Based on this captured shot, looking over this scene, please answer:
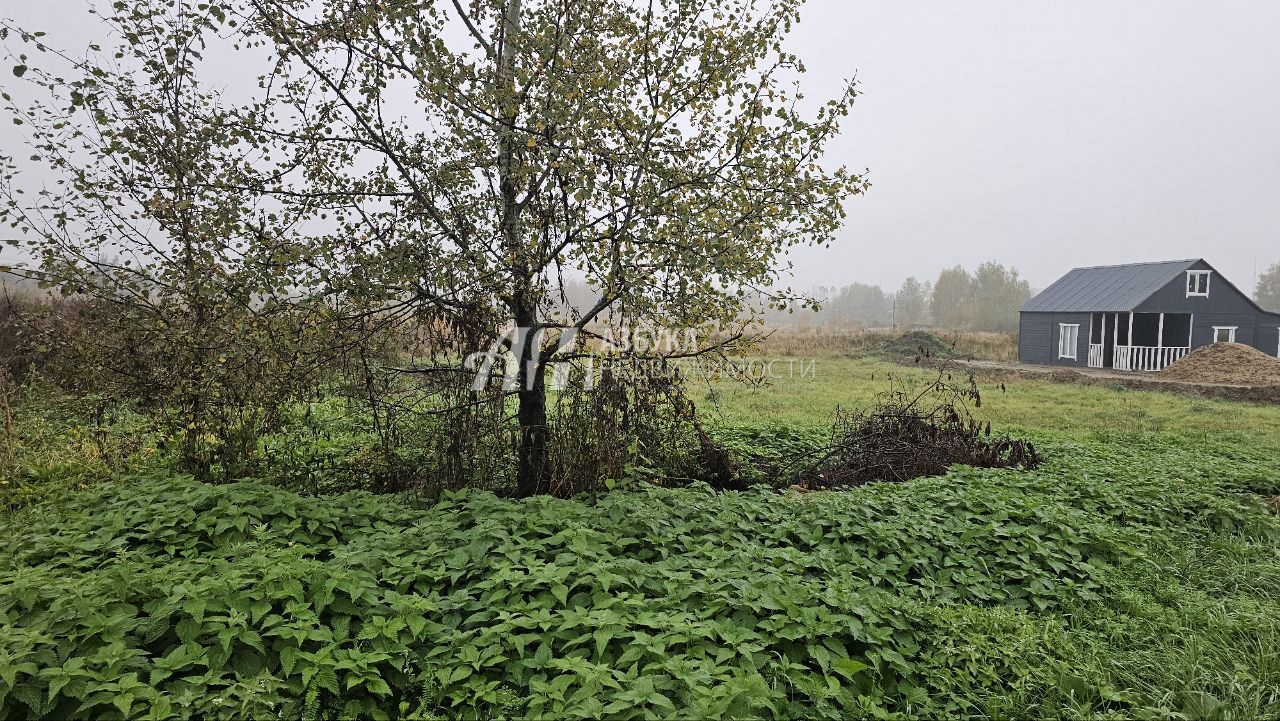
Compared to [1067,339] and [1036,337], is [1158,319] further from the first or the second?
[1036,337]

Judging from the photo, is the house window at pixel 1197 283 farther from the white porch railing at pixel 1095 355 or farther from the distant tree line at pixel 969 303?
the distant tree line at pixel 969 303

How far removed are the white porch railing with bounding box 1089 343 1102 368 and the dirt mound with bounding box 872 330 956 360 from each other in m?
5.21

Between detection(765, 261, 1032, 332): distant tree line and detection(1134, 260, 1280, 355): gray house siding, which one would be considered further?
detection(765, 261, 1032, 332): distant tree line

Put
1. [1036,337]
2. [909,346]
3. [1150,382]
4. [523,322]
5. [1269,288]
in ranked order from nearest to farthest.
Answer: [523,322], [1150,382], [1036,337], [909,346], [1269,288]

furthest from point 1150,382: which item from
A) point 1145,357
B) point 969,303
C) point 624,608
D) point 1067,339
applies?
point 969,303

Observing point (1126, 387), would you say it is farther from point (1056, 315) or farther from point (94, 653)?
point (94, 653)

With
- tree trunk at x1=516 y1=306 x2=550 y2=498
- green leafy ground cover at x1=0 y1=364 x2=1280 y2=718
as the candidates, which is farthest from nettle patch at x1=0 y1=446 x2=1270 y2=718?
tree trunk at x1=516 y1=306 x2=550 y2=498

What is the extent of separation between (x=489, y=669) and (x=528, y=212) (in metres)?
3.72

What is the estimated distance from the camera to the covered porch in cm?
2416

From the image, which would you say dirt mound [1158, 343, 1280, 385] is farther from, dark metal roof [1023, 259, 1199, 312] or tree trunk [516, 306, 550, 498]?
tree trunk [516, 306, 550, 498]

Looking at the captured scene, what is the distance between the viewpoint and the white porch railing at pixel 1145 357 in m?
24.0

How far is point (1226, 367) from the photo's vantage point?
2003 cm

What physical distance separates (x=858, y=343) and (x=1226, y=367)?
14.1 metres

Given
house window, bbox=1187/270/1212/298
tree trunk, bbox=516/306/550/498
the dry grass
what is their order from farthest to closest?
1. the dry grass
2. house window, bbox=1187/270/1212/298
3. tree trunk, bbox=516/306/550/498
